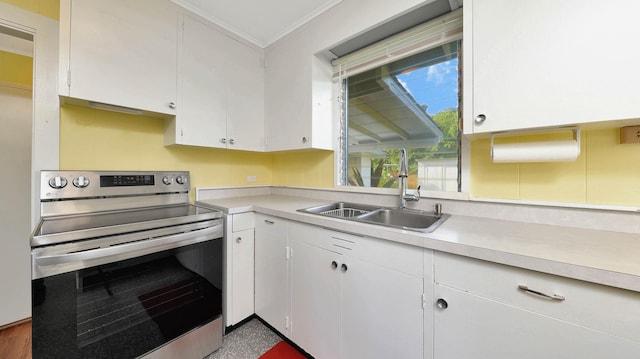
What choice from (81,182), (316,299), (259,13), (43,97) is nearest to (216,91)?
(259,13)

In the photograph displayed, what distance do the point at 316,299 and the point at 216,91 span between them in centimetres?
177

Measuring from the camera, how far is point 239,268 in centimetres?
163

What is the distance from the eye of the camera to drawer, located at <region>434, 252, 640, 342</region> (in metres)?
0.61

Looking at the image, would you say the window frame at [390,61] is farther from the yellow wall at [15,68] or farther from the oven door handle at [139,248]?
the yellow wall at [15,68]

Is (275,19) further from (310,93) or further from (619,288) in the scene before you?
(619,288)

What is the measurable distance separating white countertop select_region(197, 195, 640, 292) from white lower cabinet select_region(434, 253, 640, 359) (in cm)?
5

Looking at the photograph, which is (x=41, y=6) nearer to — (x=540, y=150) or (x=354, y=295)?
(x=354, y=295)

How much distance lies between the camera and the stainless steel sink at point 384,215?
1.34m

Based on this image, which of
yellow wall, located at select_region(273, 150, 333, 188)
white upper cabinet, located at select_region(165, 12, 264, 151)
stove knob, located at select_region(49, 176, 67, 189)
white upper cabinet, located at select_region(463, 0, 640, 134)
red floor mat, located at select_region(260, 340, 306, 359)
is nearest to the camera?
white upper cabinet, located at select_region(463, 0, 640, 134)

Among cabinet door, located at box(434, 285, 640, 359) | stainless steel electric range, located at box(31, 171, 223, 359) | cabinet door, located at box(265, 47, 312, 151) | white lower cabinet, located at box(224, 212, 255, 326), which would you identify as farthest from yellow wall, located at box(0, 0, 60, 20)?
cabinet door, located at box(434, 285, 640, 359)

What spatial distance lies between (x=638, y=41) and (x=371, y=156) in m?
1.30

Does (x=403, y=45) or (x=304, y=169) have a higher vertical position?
(x=403, y=45)

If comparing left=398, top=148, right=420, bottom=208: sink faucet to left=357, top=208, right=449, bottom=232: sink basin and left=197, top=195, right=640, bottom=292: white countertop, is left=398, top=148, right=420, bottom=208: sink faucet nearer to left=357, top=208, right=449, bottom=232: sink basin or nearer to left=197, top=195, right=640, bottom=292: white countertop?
left=357, top=208, right=449, bottom=232: sink basin

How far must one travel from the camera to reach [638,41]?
2.52 ft
